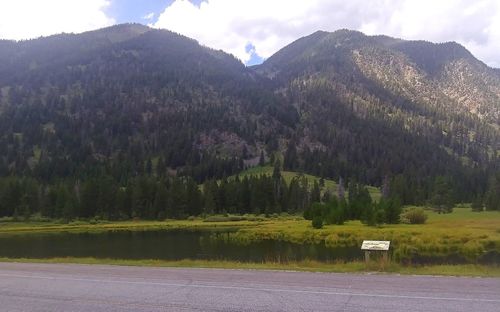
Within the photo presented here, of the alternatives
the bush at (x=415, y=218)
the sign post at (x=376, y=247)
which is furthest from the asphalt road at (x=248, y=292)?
the bush at (x=415, y=218)

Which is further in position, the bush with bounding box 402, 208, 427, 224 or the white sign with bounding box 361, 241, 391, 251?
the bush with bounding box 402, 208, 427, 224

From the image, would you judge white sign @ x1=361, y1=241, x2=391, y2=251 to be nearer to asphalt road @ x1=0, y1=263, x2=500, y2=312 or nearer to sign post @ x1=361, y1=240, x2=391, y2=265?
sign post @ x1=361, y1=240, x2=391, y2=265

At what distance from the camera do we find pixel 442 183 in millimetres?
141750

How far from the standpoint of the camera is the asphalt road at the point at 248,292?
16.0 metres

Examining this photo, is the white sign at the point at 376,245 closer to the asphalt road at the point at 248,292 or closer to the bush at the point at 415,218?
the asphalt road at the point at 248,292

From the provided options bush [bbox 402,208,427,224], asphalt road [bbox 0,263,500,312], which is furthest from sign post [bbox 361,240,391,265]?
bush [bbox 402,208,427,224]

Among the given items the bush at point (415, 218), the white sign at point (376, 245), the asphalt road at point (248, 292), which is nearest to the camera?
the asphalt road at point (248, 292)

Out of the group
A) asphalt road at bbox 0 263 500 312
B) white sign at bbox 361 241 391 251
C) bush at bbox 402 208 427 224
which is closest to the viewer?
asphalt road at bbox 0 263 500 312

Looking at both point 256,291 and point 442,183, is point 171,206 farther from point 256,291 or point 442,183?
point 256,291

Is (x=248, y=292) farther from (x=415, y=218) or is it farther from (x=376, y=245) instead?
(x=415, y=218)

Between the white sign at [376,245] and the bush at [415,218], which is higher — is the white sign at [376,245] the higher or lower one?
the higher one

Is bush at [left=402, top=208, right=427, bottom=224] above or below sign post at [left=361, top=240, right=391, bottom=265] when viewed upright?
below

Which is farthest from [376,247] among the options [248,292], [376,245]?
[248,292]

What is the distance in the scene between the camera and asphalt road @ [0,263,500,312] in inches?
631
